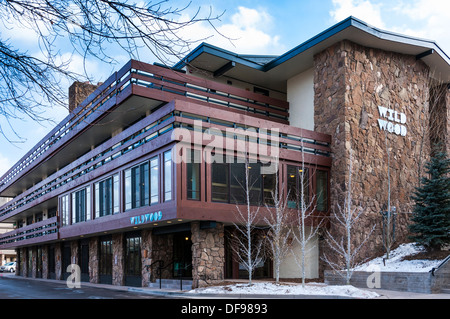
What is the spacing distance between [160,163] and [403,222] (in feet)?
46.8

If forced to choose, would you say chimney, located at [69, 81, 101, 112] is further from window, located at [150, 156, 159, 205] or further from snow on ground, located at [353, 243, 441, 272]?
snow on ground, located at [353, 243, 441, 272]

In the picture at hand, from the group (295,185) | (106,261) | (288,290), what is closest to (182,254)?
(295,185)

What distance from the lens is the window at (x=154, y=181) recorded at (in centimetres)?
2305

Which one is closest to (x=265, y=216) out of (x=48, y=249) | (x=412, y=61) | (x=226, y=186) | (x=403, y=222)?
(x=226, y=186)

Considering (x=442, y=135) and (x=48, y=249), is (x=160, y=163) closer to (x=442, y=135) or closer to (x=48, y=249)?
(x=442, y=135)

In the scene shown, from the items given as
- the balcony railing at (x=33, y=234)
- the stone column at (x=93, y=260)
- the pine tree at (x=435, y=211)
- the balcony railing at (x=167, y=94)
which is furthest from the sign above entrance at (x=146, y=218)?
the balcony railing at (x=33, y=234)

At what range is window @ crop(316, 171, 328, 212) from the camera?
85.8 feet

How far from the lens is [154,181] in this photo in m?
23.3

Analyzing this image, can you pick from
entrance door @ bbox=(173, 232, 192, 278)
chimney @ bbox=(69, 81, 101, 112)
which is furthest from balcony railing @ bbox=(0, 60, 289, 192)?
entrance door @ bbox=(173, 232, 192, 278)

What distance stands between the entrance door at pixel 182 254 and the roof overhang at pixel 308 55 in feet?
30.8

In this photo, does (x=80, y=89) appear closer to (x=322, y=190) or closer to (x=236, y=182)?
(x=236, y=182)

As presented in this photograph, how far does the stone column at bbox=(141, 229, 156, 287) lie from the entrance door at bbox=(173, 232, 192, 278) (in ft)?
4.16

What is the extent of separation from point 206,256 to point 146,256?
477 centimetres

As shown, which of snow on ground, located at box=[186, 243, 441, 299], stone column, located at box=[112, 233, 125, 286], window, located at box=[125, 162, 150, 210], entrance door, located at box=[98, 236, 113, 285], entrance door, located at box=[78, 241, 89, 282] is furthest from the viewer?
entrance door, located at box=[78, 241, 89, 282]
